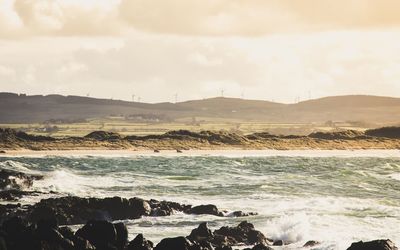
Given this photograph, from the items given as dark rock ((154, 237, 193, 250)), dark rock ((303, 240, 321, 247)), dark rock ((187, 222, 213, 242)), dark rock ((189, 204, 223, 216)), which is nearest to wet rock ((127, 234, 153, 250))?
dark rock ((154, 237, 193, 250))

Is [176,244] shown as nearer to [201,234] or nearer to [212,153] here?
[201,234]

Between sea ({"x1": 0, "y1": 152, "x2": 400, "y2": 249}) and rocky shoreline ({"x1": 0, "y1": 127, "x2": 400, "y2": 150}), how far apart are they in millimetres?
22855

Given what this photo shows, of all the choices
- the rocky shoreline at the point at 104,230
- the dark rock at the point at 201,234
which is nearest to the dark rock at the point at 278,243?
the rocky shoreline at the point at 104,230

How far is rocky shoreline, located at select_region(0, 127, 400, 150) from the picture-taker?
13925 cm

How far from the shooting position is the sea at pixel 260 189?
46.5m

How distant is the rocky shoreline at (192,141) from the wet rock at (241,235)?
8696cm

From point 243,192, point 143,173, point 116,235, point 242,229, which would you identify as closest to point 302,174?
point 143,173

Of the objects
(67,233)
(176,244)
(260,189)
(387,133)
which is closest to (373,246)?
(176,244)

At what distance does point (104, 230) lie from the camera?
115 ft

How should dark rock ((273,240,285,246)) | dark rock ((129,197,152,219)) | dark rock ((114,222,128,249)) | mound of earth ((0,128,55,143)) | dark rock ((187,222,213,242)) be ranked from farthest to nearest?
1. mound of earth ((0,128,55,143))
2. dark rock ((129,197,152,219))
3. dark rock ((273,240,285,246))
4. dark rock ((187,222,213,242))
5. dark rock ((114,222,128,249))

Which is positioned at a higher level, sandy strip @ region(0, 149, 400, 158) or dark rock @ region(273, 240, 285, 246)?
sandy strip @ region(0, 149, 400, 158)

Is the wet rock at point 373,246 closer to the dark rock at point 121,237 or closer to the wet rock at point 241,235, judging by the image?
the wet rock at point 241,235

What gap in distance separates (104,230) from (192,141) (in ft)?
378

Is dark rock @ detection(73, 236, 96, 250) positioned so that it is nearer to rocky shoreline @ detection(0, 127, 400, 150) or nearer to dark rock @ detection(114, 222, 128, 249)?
dark rock @ detection(114, 222, 128, 249)
